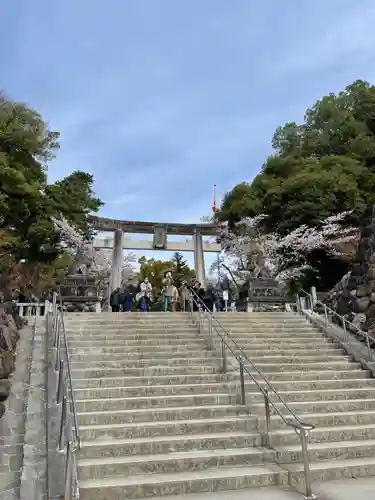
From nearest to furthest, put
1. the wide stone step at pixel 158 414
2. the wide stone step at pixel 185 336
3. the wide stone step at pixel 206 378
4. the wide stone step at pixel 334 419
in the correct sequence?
1. the wide stone step at pixel 158 414
2. the wide stone step at pixel 334 419
3. the wide stone step at pixel 206 378
4. the wide stone step at pixel 185 336

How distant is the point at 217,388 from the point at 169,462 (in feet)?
7.22

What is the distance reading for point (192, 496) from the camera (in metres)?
4.48

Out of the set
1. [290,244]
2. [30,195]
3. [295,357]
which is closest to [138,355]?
[295,357]

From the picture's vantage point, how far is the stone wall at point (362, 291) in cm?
1012

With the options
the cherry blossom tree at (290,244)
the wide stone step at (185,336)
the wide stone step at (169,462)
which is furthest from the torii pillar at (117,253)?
the wide stone step at (169,462)

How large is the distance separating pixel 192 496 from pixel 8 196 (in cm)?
1578

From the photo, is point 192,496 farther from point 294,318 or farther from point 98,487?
point 294,318

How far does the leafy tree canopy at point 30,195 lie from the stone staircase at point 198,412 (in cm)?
972

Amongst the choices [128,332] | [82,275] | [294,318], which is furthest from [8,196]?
[294,318]

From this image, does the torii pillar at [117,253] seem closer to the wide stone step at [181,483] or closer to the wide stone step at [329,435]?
the wide stone step at [329,435]

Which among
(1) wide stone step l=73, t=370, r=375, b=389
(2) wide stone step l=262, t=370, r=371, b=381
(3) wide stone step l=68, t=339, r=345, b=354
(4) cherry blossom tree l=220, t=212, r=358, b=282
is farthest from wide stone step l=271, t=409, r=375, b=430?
(4) cherry blossom tree l=220, t=212, r=358, b=282

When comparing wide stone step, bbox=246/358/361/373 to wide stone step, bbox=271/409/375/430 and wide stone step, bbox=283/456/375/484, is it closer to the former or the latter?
wide stone step, bbox=271/409/375/430

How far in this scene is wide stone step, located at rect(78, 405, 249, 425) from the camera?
19.4ft

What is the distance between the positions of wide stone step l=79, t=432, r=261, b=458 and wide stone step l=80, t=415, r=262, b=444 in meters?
0.10
